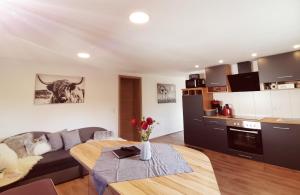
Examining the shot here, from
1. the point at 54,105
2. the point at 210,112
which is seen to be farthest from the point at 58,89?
the point at 210,112

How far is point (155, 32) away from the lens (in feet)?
6.56

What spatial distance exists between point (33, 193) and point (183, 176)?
106cm

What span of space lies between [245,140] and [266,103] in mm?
975

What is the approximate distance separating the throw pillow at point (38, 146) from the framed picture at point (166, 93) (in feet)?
11.6

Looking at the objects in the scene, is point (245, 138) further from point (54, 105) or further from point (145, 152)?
point (54, 105)

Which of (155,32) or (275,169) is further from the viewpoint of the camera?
(275,169)

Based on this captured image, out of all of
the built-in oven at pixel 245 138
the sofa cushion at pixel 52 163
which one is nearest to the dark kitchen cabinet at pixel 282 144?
the built-in oven at pixel 245 138

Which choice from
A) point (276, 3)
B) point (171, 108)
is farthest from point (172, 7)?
point (171, 108)

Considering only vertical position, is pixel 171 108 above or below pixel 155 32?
below

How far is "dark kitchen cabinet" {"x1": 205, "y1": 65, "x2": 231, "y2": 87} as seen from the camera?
13.2ft

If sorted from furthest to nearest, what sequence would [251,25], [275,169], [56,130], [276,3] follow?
1. [56,130]
2. [275,169]
3. [251,25]
4. [276,3]

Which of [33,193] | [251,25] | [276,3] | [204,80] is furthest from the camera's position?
[204,80]

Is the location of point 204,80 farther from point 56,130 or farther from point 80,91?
point 56,130

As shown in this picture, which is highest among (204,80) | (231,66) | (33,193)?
(231,66)
